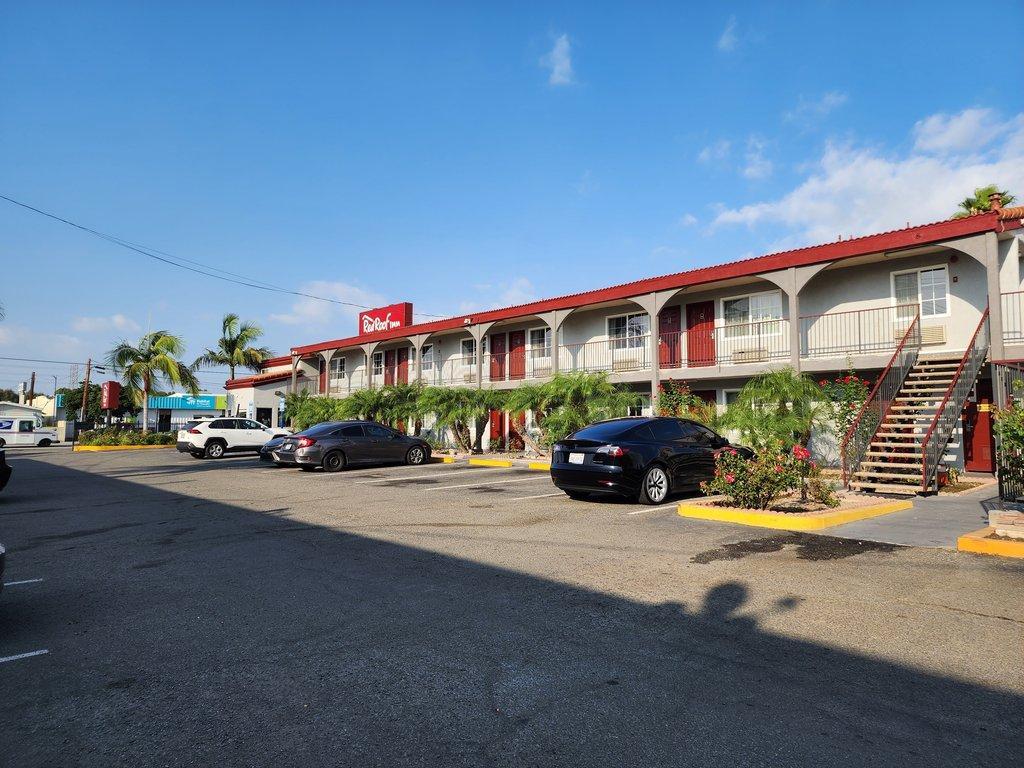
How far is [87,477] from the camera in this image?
1683cm

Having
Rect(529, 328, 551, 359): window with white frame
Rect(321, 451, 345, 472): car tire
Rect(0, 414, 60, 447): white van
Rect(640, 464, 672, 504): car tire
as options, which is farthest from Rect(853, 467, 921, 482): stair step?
Rect(0, 414, 60, 447): white van

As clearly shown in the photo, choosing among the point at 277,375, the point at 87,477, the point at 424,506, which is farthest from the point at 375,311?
the point at 424,506

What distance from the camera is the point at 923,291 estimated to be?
16.0 metres

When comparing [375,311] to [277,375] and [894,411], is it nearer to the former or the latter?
[277,375]

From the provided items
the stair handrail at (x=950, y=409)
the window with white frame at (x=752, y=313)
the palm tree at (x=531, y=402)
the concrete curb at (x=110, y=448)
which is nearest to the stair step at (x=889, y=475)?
→ the stair handrail at (x=950, y=409)

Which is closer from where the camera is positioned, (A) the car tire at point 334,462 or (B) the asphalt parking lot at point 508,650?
(B) the asphalt parking lot at point 508,650

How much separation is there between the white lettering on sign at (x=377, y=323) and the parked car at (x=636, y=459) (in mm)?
24121

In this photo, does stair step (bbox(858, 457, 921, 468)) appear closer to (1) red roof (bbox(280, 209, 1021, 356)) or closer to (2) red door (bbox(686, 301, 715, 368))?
(1) red roof (bbox(280, 209, 1021, 356))

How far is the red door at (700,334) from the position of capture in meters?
19.9

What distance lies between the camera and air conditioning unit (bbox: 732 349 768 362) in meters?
18.3

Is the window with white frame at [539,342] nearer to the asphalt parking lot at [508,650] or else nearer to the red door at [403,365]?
the red door at [403,365]

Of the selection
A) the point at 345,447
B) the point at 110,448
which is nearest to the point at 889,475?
the point at 345,447

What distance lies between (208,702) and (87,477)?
652 inches

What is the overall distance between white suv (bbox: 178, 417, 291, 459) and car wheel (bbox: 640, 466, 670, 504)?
1870 cm
